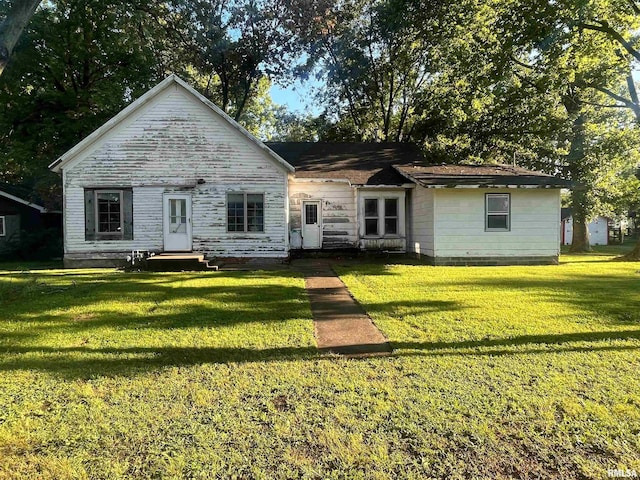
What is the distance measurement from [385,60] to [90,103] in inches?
746

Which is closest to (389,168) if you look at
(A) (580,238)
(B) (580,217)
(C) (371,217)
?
(C) (371,217)

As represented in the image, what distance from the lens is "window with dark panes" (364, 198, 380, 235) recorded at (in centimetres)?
1750

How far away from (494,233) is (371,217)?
4.92m

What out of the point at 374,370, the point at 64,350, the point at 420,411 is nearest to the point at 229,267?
the point at 64,350

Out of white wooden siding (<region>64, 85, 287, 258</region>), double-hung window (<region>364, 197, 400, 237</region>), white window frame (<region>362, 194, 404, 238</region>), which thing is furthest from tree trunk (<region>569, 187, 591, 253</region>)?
white wooden siding (<region>64, 85, 287, 258</region>)

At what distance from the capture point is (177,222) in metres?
15.6

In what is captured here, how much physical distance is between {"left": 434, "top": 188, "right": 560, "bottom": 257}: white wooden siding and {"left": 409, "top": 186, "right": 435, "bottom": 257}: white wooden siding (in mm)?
358

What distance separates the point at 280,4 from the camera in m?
26.9

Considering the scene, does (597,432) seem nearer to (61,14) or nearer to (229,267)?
(229,267)

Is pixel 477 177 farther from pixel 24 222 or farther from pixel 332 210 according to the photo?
pixel 24 222

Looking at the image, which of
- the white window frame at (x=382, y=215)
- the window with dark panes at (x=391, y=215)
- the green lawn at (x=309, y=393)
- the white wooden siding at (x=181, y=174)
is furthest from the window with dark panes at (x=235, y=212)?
the green lawn at (x=309, y=393)

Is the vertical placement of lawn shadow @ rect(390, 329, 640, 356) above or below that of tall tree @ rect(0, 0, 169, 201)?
below

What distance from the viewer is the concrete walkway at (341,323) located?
5.45 m

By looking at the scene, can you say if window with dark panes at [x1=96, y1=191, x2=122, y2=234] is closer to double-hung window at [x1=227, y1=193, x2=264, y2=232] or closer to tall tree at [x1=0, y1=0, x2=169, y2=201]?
double-hung window at [x1=227, y1=193, x2=264, y2=232]
